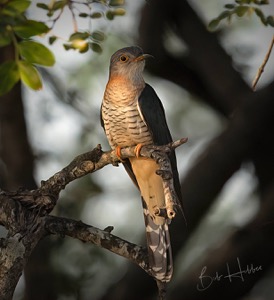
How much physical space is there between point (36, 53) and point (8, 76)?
0.10 meters

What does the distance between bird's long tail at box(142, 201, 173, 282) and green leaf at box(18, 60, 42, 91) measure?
1.20m

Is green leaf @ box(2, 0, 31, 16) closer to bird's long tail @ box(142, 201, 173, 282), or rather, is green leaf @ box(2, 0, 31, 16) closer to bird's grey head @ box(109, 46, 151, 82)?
bird's long tail @ box(142, 201, 173, 282)

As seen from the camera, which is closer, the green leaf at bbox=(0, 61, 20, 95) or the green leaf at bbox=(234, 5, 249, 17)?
the green leaf at bbox=(0, 61, 20, 95)

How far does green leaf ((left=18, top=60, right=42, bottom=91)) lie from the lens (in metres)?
1.90

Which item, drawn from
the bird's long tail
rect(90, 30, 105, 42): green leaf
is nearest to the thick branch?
the bird's long tail

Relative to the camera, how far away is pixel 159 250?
122 inches

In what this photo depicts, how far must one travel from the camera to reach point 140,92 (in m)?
3.64

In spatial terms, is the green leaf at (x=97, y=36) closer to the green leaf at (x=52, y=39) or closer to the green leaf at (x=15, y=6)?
the green leaf at (x=52, y=39)

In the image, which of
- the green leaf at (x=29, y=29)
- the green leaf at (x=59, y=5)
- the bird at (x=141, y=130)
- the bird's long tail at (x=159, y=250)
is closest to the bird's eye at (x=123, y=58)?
the bird at (x=141, y=130)

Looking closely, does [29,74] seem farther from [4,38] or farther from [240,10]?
[240,10]

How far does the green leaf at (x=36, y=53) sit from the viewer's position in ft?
6.19

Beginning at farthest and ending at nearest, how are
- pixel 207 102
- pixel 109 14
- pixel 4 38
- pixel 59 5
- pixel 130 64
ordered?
1. pixel 207 102
2. pixel 130 64
3. pixel 109 14
4. pixel 59 5
5. pixel 4 38

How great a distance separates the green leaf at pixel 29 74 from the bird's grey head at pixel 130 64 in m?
1.84

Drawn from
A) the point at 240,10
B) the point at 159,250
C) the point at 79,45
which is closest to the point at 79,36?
the point at 79,45
